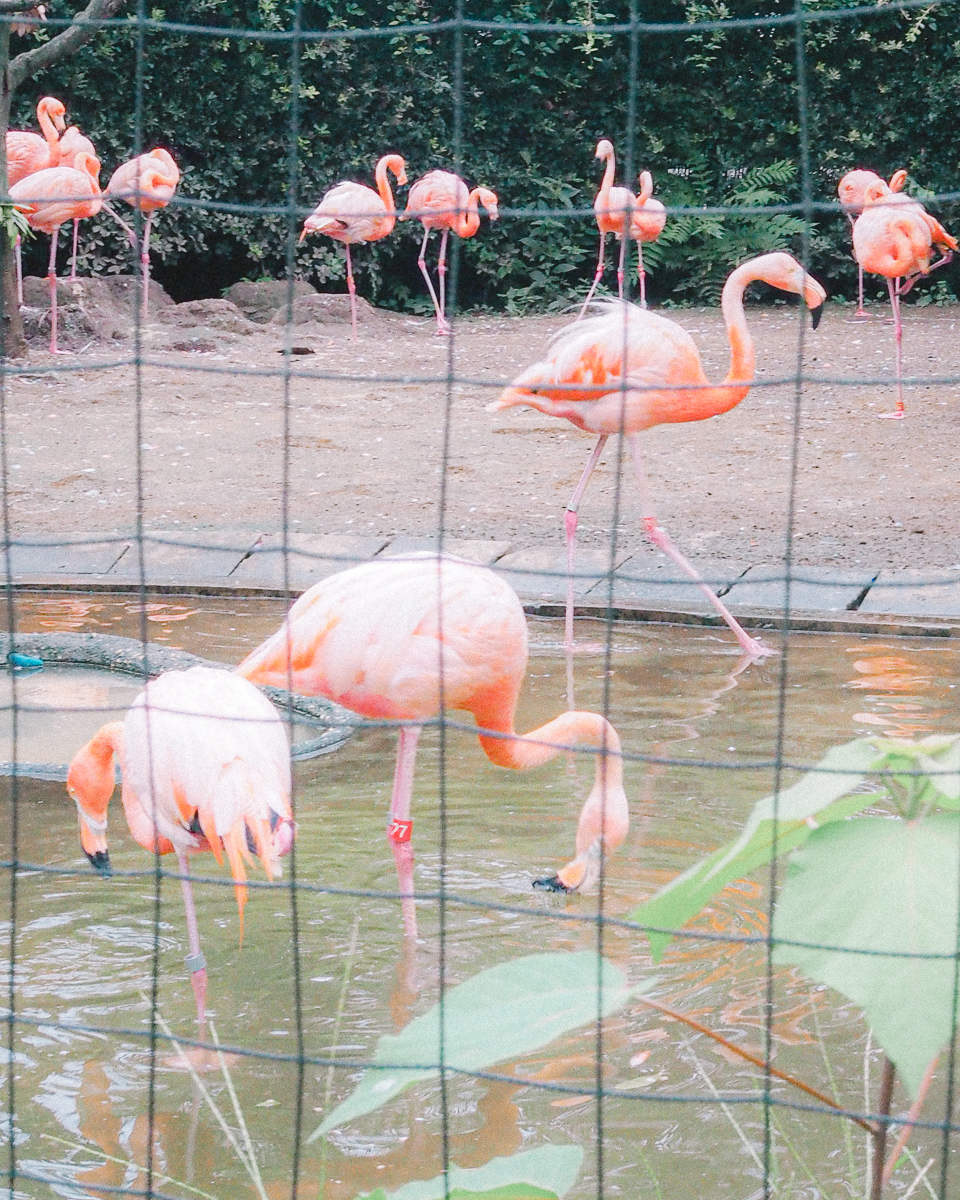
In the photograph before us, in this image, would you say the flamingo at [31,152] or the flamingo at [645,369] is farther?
the flamingo at [31,152]

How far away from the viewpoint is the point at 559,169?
42.1ft

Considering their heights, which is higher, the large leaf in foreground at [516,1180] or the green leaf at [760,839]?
the green leaf at [760,839]

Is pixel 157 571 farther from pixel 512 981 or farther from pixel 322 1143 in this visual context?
pixel 512 981

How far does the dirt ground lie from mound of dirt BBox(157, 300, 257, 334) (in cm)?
42

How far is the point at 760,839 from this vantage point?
1.28 meters

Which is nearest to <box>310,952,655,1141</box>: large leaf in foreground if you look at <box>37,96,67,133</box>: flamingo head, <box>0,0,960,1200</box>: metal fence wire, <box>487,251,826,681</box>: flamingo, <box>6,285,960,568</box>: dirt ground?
<box>0,0,960,1200</box>: metal fence wire

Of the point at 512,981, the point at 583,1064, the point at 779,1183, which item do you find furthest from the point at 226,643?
the point at 512,981

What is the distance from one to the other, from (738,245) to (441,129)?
8.64 ft

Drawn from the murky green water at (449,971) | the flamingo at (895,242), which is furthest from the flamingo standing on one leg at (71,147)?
the murky green water at (449,971)

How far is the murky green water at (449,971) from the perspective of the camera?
2.38 m

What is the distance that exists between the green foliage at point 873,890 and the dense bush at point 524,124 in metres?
11.2

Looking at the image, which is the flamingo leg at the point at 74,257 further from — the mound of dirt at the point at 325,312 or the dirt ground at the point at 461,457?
the mound of dirt at the point at 325,312

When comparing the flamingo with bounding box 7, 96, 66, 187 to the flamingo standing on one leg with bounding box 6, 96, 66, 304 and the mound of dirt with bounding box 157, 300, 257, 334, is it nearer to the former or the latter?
the flamingo standing on one leg with bounding box 6, 96, 66, 304

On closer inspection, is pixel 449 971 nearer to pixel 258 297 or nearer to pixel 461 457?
pixel 461 457
